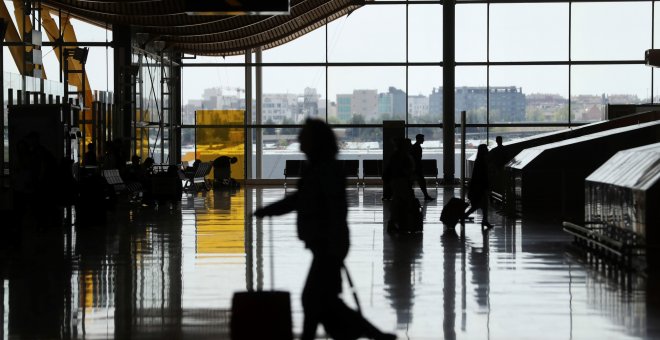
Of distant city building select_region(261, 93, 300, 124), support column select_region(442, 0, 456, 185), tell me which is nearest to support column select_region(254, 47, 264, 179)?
distant city building select_region(261, 93, 300, 124)

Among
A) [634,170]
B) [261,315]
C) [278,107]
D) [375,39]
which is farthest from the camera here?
[278,107]

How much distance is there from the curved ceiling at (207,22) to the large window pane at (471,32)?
3.76 metres

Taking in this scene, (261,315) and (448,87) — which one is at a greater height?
(448,87)

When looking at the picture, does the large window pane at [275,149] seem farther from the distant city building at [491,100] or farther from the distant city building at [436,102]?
the distant city building at [491,100]

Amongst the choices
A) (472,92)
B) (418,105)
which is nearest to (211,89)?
(418,105)

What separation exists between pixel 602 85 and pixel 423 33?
663 centimetres

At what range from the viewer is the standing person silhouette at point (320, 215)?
7.23m

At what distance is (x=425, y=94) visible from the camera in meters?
39.8

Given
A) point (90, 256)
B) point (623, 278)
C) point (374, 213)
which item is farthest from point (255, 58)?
point (623, 278)

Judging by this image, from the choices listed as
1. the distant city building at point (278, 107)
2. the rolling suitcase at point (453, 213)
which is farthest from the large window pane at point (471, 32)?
the rolling suitcase at point (453, 213)

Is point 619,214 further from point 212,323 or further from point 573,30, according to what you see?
point 573,30

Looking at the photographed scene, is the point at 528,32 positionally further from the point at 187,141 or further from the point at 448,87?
the point at 187,141

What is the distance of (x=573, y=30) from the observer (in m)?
38.8

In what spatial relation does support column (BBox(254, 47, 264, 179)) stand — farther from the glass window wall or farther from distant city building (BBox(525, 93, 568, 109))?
distant city building (BBox(525, 93, 568, 109))
